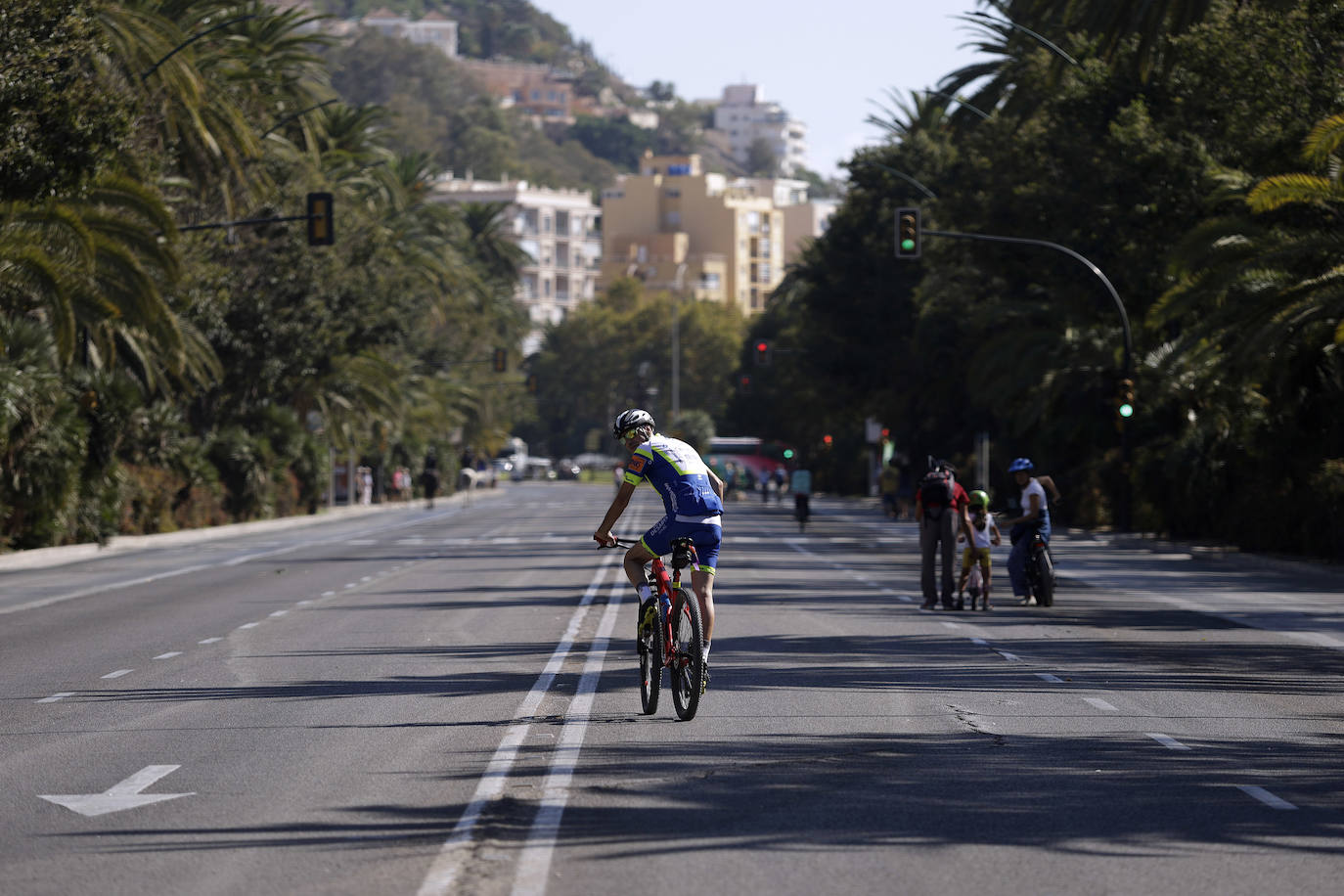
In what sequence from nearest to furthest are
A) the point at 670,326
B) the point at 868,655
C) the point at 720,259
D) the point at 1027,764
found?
1. the point at 1027,764
2. the point at 868,655
3. the point at 670,326
4. the point at 720,259

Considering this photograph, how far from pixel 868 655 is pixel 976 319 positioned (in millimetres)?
32530

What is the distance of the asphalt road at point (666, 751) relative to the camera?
7730mm

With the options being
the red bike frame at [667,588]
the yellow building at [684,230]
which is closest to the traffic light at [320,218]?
the red bike frame at [667,588]

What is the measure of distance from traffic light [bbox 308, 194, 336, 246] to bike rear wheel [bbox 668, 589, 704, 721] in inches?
1077

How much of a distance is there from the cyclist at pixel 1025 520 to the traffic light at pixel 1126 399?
18492 mm

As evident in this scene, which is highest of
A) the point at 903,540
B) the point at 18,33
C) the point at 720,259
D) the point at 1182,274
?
the point at 720,259

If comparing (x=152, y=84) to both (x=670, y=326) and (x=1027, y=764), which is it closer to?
(x=1027, y=764)

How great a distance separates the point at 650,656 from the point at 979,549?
1074 centimetres

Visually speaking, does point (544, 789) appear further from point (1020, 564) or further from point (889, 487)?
point (889, 487)

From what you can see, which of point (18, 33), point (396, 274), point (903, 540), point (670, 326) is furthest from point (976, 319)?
point (670, 326)

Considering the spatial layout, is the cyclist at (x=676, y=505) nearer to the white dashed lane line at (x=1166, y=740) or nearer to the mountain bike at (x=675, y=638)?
the mountain bike at (x=675, y=638)

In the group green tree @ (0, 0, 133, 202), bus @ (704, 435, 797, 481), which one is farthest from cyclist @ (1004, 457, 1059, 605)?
bus @ (704, 435, 797, 481)

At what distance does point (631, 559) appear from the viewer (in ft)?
40.9

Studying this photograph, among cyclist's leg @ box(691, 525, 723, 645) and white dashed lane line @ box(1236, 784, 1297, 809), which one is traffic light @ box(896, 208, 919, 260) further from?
white dashed lane line @ box(1236, 784, 1297, 809)
